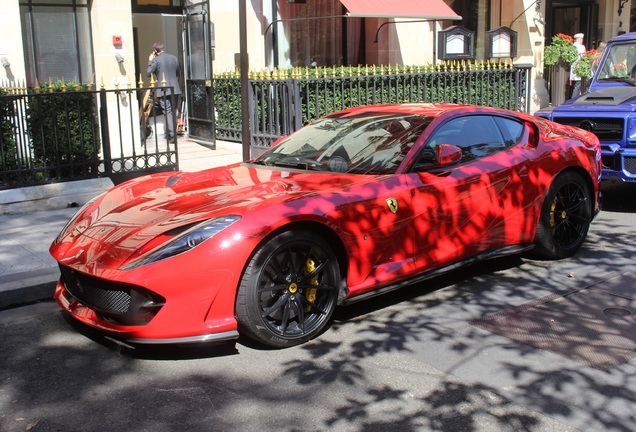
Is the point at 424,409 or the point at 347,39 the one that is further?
the point at 347,39

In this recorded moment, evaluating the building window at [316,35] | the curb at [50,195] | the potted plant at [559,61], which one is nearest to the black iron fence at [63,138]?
the curb at [50,195]

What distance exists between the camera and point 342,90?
40.5 feet

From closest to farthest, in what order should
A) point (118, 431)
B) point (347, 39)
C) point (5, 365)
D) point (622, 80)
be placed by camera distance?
point (118, 431) < point (5, 365) < point (622, 80) < point (347, 39)

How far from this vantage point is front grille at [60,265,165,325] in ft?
14.0

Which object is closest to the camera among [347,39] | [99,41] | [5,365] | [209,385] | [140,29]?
[209,385]

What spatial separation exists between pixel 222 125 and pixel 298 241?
32.3ft

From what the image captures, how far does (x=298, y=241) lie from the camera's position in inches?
183

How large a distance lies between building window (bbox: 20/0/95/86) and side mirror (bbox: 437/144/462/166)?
9.24m

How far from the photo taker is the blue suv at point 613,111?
8.66 metres

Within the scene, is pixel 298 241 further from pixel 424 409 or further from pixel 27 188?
pixel 27 188

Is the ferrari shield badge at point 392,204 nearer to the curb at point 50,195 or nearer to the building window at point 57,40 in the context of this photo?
the curb at point 50,195

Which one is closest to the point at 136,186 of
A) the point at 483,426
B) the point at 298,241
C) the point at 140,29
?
the point at 298,241

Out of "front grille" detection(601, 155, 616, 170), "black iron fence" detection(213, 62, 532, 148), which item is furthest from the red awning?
"front grille" detection(601, 155, 616, 170)

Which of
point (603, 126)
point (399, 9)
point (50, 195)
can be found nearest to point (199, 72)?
point (399, 9)
